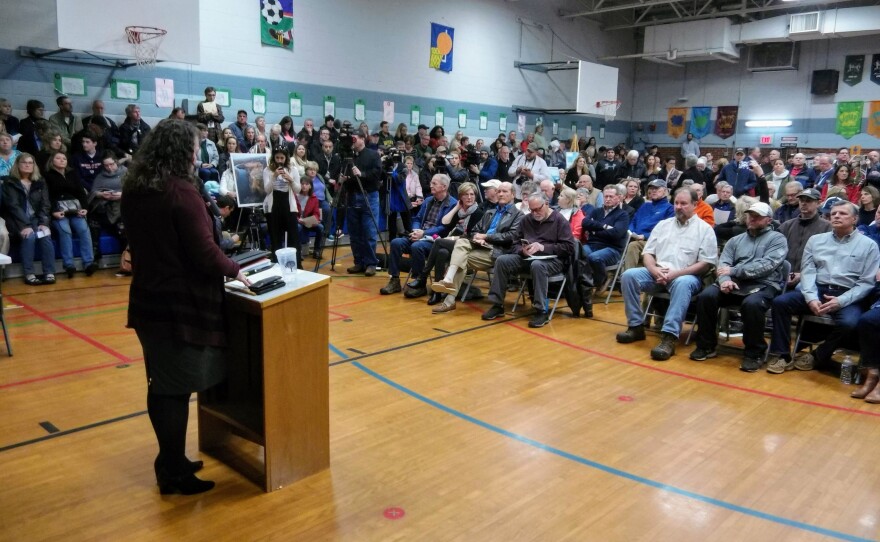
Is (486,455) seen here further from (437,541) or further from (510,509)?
(437,541)

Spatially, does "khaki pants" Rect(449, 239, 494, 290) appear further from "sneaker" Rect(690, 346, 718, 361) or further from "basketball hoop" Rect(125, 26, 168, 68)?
"basketball hoop" Rect(125, 26, 168, 68)

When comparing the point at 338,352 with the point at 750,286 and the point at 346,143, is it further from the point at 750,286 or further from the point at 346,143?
the point at 346,143

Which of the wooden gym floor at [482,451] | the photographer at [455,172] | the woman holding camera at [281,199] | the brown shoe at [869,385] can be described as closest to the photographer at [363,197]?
the woman holding camera at [281,199]

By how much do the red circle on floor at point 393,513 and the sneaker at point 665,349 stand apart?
9.40 feet

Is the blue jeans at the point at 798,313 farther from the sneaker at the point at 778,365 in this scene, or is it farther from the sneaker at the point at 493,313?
the sneaker at the point at 493,313

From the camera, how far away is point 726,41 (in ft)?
52.2

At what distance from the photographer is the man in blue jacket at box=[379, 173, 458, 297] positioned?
22.4ft

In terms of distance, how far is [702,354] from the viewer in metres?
5.00

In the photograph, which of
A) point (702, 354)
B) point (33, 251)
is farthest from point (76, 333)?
point (702, 354)

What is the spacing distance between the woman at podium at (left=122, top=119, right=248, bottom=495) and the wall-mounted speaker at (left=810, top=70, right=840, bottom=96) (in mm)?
17278

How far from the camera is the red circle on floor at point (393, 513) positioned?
269 centimetres

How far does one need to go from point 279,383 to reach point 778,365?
365 centimetres

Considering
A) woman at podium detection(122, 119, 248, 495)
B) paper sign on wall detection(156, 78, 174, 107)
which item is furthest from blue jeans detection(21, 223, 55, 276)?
woman at podium detection(122, 119, 248, 495)

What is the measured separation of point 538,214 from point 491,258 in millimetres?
675
